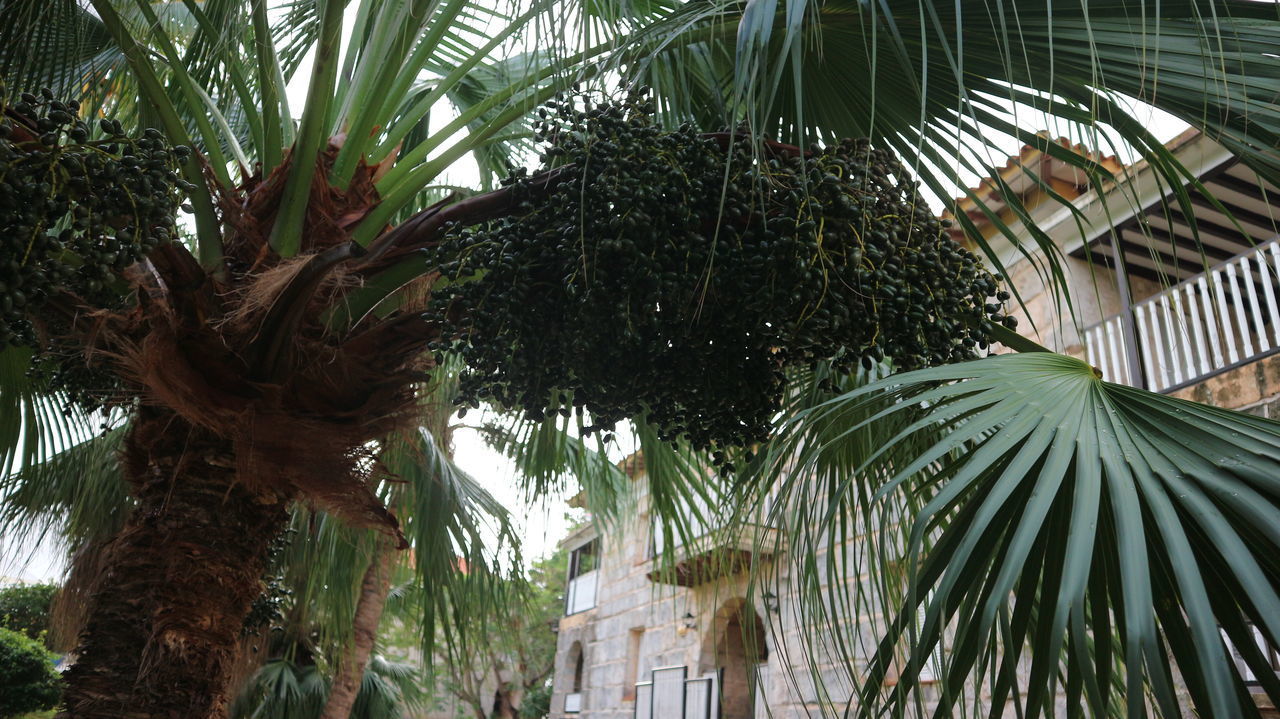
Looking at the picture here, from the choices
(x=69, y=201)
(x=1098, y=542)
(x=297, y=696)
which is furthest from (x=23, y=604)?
(x=1098, y=542)

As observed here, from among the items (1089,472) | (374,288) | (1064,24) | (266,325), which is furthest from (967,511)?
(266,325)

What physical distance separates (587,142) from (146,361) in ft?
4.82

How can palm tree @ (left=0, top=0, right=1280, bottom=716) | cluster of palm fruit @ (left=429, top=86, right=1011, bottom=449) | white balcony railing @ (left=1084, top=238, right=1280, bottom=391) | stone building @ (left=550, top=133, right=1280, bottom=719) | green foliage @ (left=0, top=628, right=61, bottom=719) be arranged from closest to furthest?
palm tree @ (left=0, top=0, right=1280, bottom=716)
cluster of palm fruit @ (left=429, top=86, right=1011, bottom=449)
stone building @ (left=550, top=133, right=1280, bottom=719)
white balcony railing @ (left=1084, top=238, right=1280, bottom=391)
green foliage @ (left=0, top=628, right=61, bottom=719)

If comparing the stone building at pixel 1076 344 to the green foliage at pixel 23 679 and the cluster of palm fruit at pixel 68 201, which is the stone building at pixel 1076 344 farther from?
the green foliage at pixel 23 679

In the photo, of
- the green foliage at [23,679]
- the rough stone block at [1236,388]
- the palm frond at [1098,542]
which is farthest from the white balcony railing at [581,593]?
the palm frond at [1098,542]

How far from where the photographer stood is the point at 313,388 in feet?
10.1

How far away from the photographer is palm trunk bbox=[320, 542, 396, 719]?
278 inches

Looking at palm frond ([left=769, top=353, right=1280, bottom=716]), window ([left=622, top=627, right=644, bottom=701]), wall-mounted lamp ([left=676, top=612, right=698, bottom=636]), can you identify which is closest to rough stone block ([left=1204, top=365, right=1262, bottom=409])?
palm frond ([left=769, top=353, right=1280, bottom=716])

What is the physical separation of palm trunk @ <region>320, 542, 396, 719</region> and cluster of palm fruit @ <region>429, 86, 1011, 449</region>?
192 inches

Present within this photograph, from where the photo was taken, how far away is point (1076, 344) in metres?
7.59

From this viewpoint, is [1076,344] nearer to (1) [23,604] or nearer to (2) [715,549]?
(2) [715,549]

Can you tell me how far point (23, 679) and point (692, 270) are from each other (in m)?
9.95

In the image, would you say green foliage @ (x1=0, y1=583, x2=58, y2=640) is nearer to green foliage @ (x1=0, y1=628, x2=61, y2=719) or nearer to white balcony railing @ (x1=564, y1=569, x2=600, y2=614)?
green foliage @ (x1=0, y1=628, x2=61, y2=719)

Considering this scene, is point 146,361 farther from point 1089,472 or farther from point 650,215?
point 1089,472
